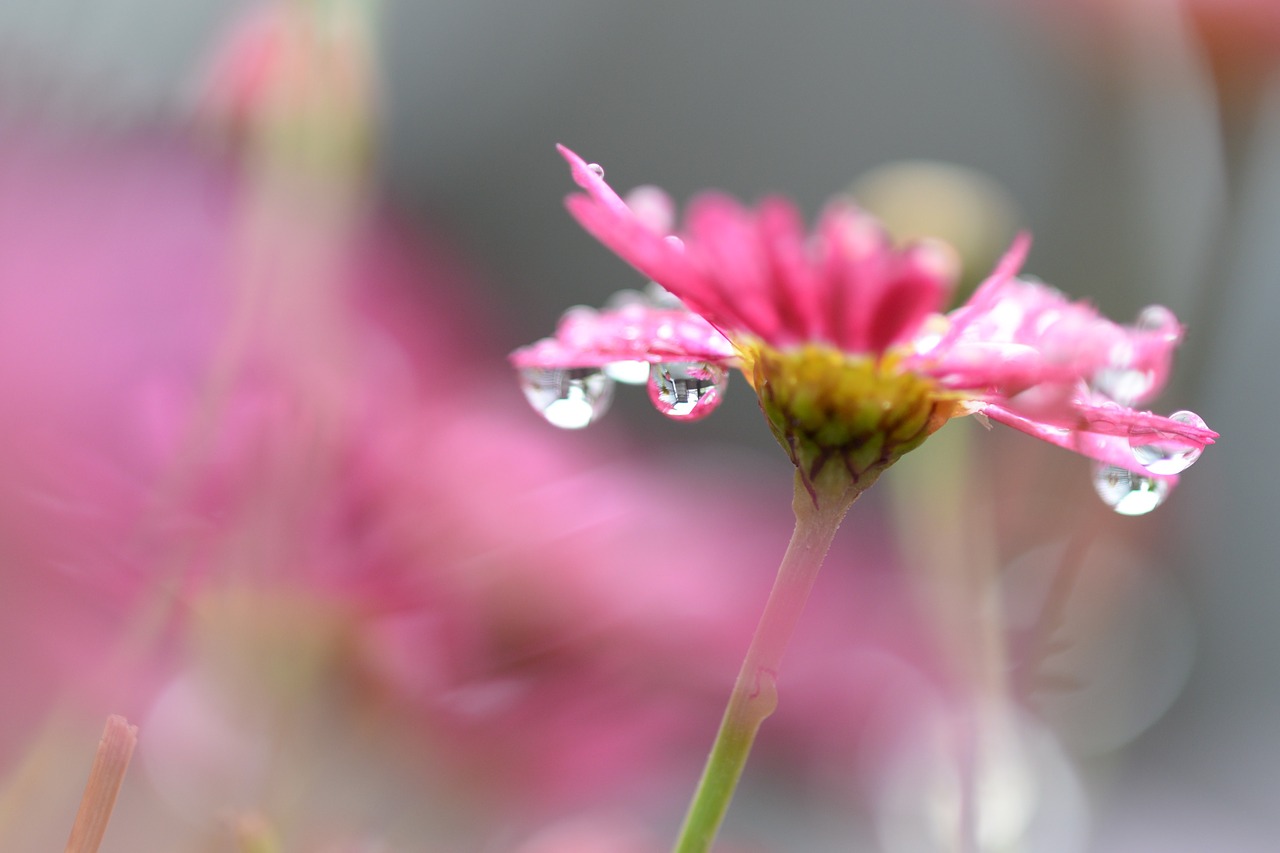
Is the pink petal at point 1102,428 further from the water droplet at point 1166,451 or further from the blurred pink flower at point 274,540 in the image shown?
the blurred pink flower at point 274,540

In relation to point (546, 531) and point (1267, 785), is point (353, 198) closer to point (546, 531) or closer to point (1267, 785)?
point (546, 531)

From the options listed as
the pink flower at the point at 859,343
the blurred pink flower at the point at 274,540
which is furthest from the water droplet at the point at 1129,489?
the blurred pink flower at the point at 274,540

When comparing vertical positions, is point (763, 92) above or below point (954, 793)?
above

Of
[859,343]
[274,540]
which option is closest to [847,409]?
[859,343]

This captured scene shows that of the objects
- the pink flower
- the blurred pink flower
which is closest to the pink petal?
the pink flower

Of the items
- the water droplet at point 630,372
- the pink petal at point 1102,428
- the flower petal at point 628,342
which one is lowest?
the pink petal at point 1102,428

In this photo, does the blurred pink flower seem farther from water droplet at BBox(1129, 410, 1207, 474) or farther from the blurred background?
water droplet at BBox(1129, 410, 1207, 474)

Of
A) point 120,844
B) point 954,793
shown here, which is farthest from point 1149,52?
point 120,844

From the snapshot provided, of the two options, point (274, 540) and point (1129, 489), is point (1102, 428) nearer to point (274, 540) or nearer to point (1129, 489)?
point (1129, 489)
